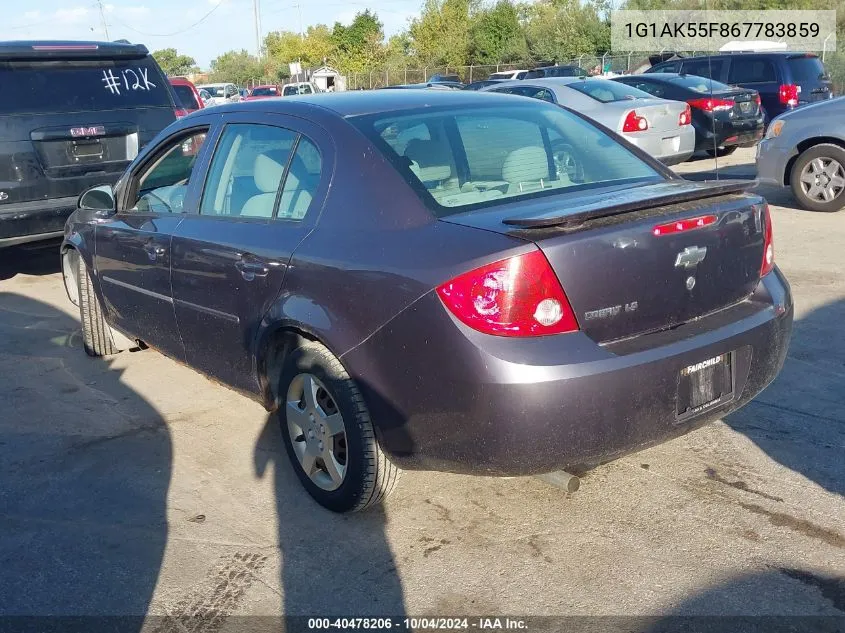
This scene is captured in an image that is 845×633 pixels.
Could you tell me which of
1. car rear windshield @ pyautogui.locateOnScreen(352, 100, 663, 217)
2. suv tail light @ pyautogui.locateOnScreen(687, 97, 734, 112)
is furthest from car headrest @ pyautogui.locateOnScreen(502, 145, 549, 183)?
suv tail light @ pyautogui.locateOnScreen(687, 97, 734, 112)

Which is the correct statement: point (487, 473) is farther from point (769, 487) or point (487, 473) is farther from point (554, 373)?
point (769, 487)

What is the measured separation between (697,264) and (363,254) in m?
1.21

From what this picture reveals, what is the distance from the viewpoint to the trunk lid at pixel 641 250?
2.95 metres

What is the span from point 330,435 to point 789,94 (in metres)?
15.1

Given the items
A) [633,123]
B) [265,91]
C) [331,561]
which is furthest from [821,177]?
[265,91]

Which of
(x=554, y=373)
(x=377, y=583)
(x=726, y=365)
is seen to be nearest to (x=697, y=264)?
(x=726, y=365)

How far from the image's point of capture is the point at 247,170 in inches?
163

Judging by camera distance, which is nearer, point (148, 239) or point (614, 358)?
point (614, 358)

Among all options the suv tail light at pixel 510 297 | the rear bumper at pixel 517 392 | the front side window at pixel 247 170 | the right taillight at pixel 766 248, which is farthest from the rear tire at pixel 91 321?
the right taillight at pixel 766 248

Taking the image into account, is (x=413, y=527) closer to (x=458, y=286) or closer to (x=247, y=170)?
(x=458, y=286)

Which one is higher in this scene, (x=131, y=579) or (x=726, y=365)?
(x=726, y=365)

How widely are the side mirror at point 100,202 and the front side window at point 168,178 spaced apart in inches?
8.1

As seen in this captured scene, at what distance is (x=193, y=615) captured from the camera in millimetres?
3020

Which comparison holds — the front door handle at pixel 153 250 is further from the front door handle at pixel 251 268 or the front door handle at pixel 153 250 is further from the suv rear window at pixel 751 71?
the suv rear window at pixel 751 71
